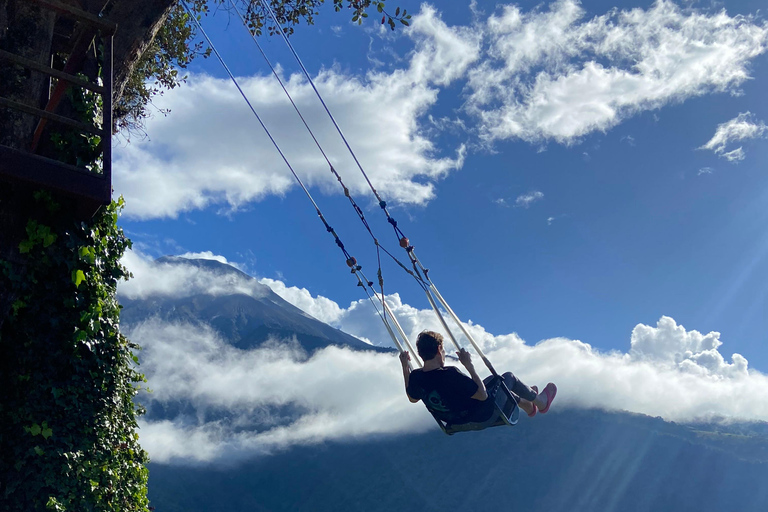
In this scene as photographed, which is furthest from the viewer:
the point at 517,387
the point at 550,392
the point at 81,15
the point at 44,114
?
the point at 550,392

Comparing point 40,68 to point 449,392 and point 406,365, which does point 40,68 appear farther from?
point 449,392

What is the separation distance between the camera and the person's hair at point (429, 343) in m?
8.12

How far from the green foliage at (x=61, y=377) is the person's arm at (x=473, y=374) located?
13.0 feet

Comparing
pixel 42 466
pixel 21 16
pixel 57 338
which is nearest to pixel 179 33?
pixel 21 16

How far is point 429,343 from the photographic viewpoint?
812 cm

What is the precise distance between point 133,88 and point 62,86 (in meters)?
4.93

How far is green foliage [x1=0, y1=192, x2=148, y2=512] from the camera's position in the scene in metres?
5.22

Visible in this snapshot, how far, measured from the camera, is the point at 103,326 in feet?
19.3

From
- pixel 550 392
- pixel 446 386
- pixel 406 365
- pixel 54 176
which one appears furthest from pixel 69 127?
pixel 550 392

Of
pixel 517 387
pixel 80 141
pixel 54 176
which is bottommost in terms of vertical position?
pixel 517 387

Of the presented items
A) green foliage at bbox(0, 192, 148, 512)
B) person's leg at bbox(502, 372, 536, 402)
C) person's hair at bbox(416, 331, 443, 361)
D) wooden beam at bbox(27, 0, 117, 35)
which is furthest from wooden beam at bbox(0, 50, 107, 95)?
person's leg at bbox(502, 372, 536, 402)

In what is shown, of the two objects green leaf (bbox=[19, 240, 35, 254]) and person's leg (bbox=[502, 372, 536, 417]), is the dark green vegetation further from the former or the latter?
person's leg (bbox=[502, 372, 536, 417])

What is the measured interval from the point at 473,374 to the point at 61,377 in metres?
4.66

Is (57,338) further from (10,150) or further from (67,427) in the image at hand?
(10,150)
